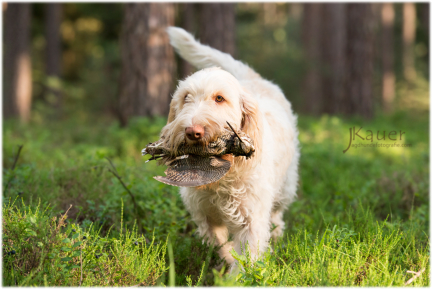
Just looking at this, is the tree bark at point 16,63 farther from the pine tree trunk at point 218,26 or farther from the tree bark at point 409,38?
the tree bark at point 409,38

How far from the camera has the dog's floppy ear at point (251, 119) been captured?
10.1 feet

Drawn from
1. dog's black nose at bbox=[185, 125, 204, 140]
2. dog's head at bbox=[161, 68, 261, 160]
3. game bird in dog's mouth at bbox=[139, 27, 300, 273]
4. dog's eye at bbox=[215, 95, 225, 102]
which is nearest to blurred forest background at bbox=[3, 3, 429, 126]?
game bird in dog's mouth at bbox=[139, 27, 300, 273]

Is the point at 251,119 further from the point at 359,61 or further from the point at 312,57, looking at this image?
the point at 312,57

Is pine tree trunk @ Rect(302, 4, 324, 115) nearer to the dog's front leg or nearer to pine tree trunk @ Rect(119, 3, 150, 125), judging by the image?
pine tree trunk @ Rect(119, 3, 150, 125)

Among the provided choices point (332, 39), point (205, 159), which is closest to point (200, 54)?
point (205, 159)

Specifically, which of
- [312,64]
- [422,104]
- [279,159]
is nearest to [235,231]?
[279,159]

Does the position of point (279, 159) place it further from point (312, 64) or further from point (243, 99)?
point (312, 64)

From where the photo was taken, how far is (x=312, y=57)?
20312mm

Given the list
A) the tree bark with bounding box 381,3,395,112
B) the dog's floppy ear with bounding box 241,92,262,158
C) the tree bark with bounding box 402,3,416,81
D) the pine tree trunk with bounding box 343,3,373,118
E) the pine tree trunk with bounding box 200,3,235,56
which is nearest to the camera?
the dog's floppy ear with bounding box 241,92,262,158

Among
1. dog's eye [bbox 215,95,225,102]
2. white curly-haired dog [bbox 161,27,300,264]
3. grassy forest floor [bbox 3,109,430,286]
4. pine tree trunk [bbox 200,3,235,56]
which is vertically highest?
pine tree trunk [bbox 200,3,235,56]

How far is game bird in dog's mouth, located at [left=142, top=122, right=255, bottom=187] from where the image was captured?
2765mm

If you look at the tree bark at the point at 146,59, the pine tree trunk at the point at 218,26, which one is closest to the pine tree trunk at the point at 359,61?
the pine tree trunk at the point at 218,26

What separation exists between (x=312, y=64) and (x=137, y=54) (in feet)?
42.8

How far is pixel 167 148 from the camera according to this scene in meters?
2.87
